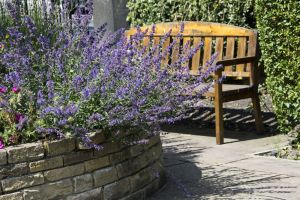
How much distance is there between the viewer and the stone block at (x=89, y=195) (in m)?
4.03

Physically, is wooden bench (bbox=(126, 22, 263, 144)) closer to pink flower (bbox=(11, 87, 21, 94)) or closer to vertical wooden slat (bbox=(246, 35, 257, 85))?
vertical wooden slat (bbox=(246, 35, 257, 85))

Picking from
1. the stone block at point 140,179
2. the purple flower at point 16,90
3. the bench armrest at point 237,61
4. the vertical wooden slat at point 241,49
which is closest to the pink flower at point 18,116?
the purple flower at point 16,90

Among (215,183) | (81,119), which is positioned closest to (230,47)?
(215,183)

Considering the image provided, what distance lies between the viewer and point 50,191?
12.9 feet

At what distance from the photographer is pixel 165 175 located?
5.02m

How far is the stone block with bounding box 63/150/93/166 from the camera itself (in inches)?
156

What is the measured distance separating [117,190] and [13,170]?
76 cm

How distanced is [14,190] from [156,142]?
4.26 ft

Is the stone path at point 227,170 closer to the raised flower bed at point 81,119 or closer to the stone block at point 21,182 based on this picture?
the raised flower bed at point 81,119

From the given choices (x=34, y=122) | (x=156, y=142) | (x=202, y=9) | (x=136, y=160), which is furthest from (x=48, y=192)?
(x=202, y=9)

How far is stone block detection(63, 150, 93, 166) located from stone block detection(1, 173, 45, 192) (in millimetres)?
188

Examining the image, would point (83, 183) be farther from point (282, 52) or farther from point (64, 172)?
point (282, 52)

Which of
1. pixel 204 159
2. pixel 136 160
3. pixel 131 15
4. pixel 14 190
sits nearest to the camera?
pixel 14 190

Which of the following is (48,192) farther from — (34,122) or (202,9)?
(202,9)
